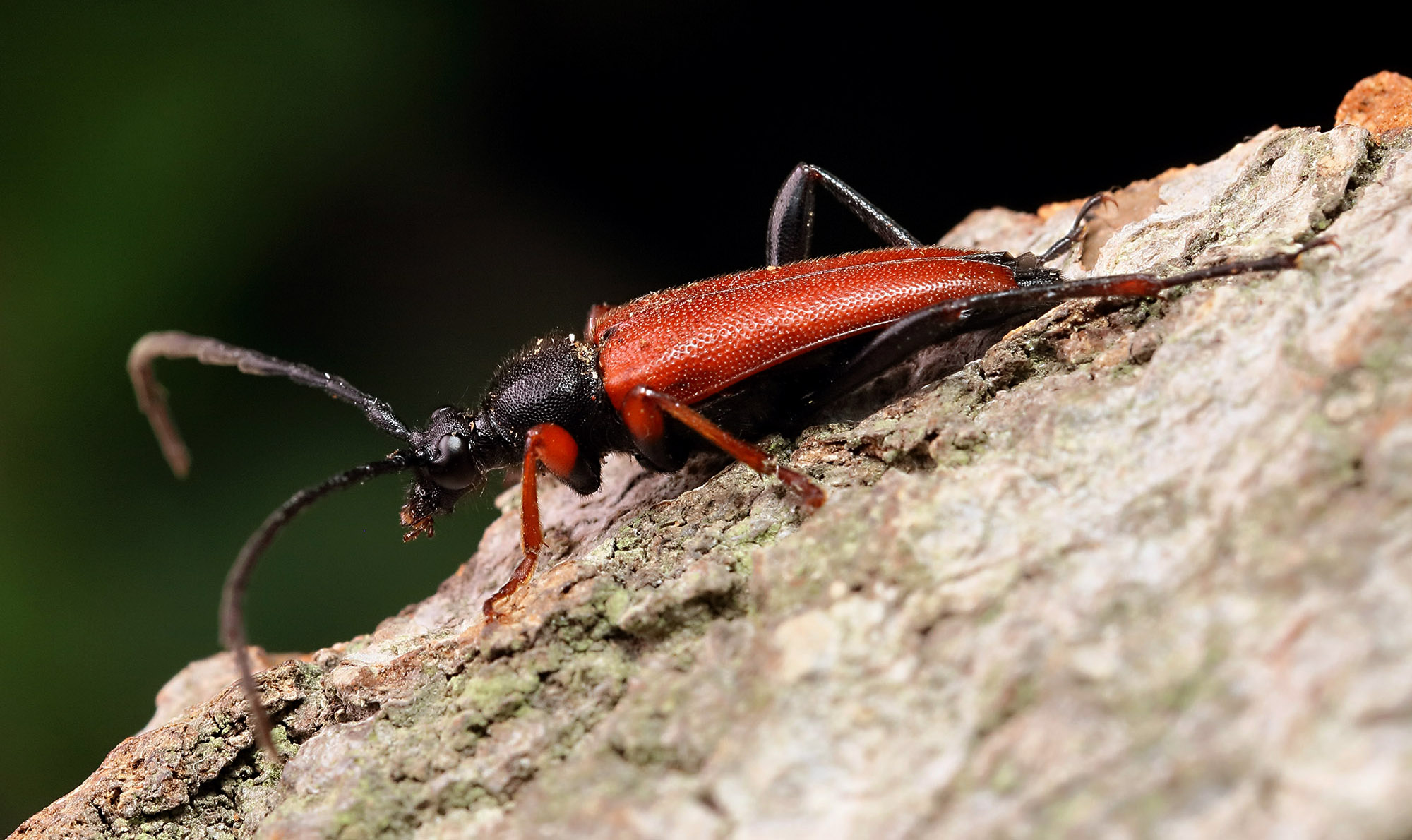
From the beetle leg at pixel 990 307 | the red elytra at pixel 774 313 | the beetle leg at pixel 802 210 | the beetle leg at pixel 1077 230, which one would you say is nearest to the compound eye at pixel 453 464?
the red elytra at pixel 774 313

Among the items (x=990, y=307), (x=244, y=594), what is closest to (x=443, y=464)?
(x=244, y=594)

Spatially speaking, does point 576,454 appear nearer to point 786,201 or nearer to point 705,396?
point 705,396

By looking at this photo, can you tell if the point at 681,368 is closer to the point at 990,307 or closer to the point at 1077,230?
the point at 990,307

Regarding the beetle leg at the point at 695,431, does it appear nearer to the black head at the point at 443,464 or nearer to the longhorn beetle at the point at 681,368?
the longhorn beetle at the point at 681,368

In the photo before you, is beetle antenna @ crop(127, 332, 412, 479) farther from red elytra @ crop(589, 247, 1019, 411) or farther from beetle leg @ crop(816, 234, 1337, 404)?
beetle leg @ crop(816, 234, 1337, 404)

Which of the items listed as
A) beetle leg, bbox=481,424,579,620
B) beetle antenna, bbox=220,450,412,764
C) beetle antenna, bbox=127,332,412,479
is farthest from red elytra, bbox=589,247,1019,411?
beetle antenna, bbox=220,450,412,764

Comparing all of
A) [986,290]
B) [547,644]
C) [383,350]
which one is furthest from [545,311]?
[547,644]
